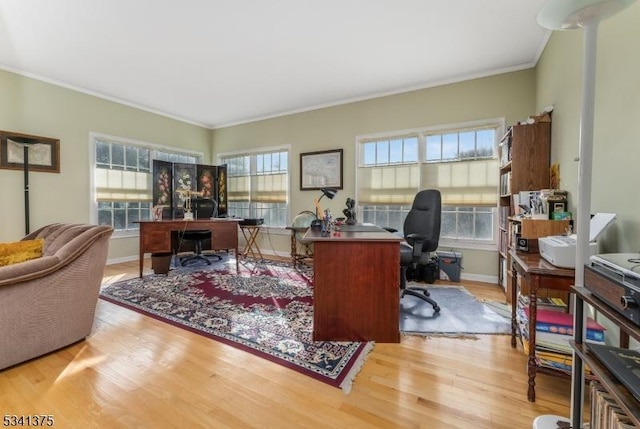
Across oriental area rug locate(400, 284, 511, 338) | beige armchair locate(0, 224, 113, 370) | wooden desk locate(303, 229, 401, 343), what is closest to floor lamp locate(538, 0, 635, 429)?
wooden desk locate(303, 229, 401, 343)

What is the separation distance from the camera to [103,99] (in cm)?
434

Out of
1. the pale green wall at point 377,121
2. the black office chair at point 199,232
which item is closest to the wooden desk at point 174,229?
the black office chair at point 199,232

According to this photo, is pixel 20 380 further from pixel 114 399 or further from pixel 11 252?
pixel 11 252

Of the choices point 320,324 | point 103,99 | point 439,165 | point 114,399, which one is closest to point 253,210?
point 103,99

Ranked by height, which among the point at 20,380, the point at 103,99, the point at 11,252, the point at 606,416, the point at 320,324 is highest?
the point at 103,99

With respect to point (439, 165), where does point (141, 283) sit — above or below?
below

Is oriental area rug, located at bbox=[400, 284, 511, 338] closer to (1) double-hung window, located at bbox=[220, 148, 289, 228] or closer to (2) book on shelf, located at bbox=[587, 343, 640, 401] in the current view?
(2) book on shelf, located at bbox=[587, 343, 640, 401]

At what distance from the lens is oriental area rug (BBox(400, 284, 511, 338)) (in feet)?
7.24

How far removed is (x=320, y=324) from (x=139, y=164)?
472 centimetres

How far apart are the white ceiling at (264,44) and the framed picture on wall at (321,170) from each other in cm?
98

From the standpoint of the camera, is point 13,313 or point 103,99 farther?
point 103,99

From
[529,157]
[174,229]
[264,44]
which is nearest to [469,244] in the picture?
[529,157]

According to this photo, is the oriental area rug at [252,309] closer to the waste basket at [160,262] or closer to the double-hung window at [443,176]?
the waste basket at [160,262]

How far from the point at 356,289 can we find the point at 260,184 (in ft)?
13.3
